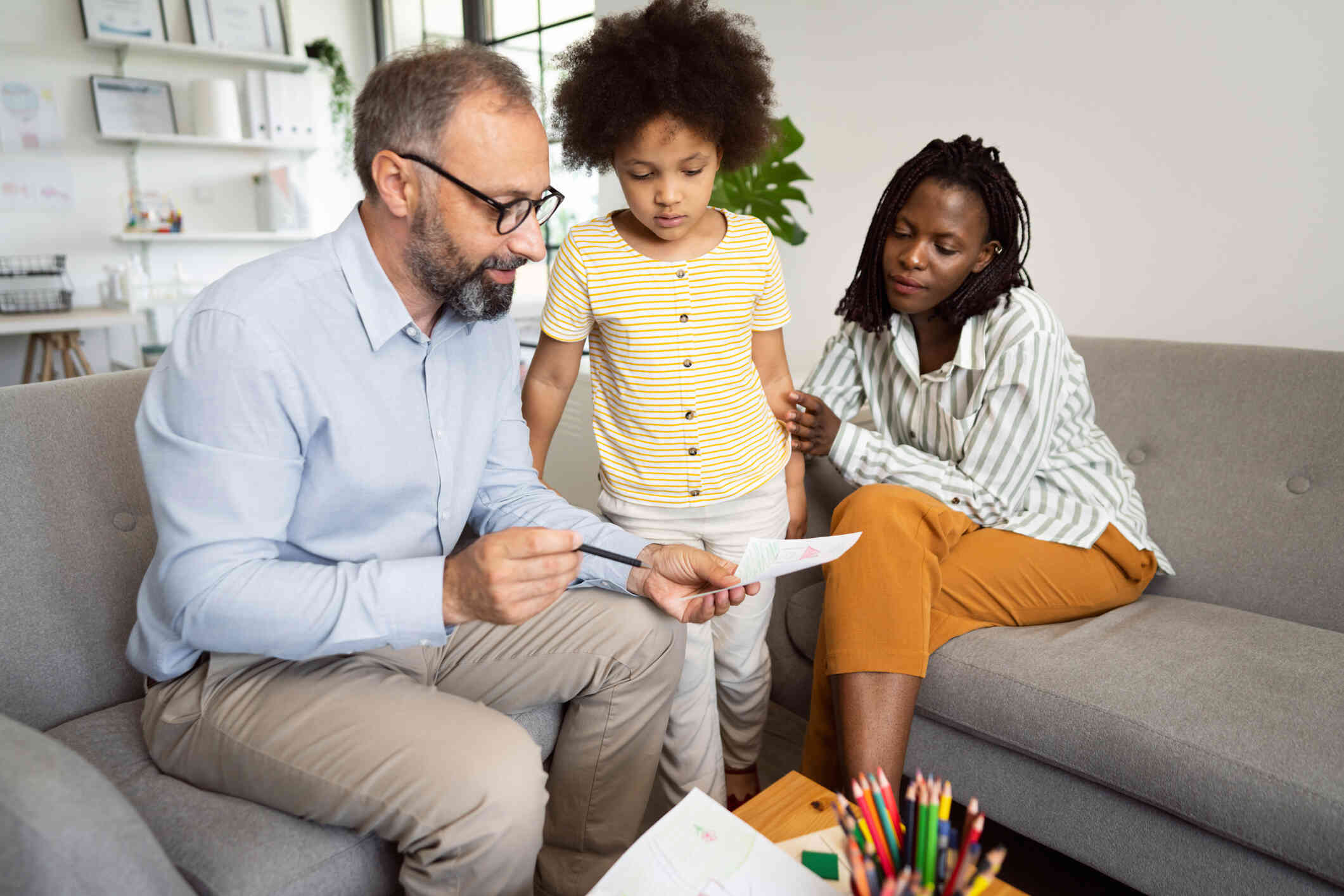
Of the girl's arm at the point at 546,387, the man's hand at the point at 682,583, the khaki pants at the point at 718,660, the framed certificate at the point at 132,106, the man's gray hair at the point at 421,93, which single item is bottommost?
the khaki pants at the point at 718,660

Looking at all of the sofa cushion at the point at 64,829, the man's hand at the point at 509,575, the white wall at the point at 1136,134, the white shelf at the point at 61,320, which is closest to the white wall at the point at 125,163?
the white shelf at the point at 61,320

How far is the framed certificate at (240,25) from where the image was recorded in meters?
4.21

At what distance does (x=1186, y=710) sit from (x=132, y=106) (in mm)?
4861


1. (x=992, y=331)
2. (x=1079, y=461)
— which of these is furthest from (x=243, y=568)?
(x=1079, y=461)

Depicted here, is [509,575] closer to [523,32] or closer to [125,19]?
[523,32]

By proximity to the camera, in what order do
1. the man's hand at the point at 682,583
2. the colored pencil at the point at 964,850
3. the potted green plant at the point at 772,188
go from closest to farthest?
the colored pencil at the point at 964,850 → the man's hand at the point at 682,583 → the potted green plant at the point at 772,188

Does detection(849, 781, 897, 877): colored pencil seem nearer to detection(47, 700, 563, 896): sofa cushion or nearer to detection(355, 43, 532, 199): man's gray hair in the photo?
detection(47, 700, 563, 896): sofa cushion

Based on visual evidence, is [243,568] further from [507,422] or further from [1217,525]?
[1217,525]

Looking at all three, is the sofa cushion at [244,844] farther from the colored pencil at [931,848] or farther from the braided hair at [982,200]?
the braided hair at [982,200]

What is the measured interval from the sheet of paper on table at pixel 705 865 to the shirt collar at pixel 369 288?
2.29 feet

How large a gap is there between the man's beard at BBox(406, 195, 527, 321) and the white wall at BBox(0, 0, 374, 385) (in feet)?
12.4

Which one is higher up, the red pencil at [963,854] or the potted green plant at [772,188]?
the potted green plant at [772,188]

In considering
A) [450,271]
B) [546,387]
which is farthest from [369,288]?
[546,387]

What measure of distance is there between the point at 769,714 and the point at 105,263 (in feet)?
13.2
